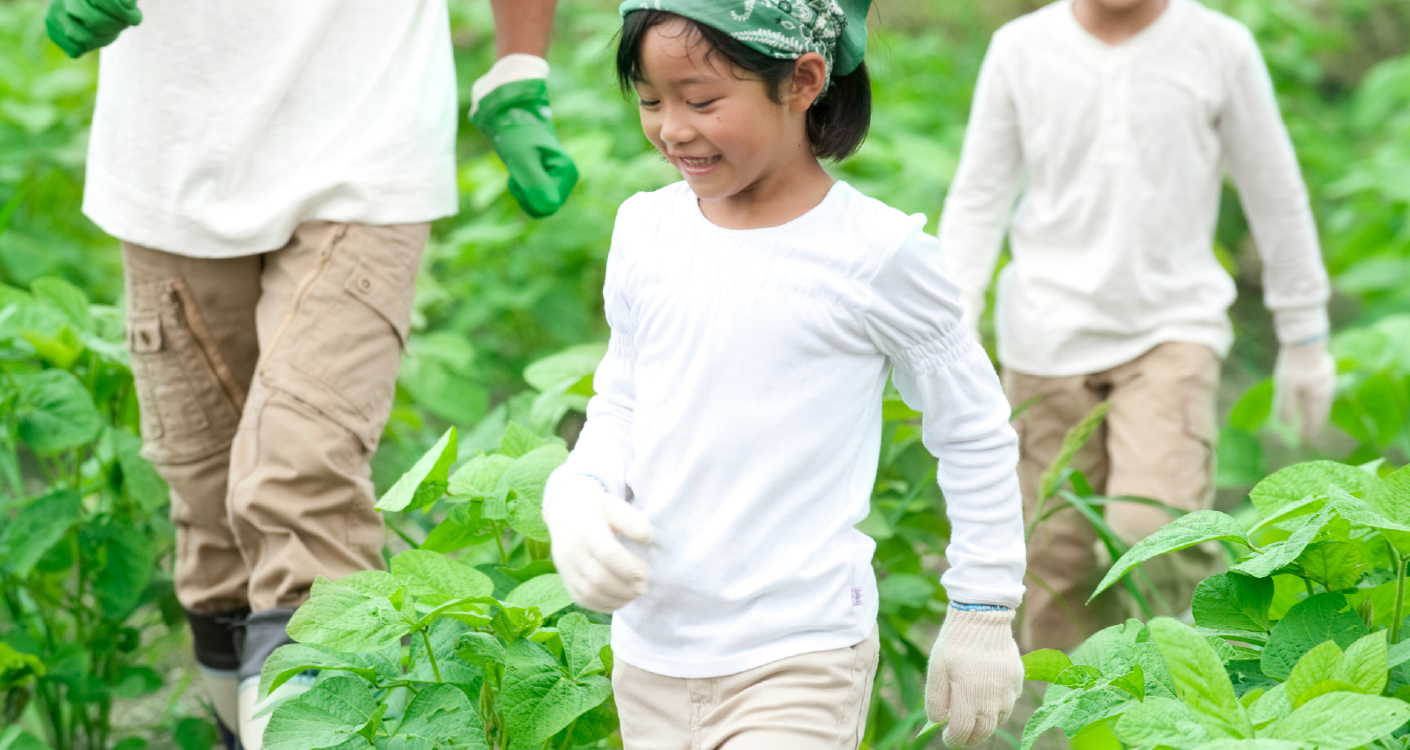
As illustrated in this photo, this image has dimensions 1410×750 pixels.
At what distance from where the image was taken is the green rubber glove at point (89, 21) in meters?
1.81

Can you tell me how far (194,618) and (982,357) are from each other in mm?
1262

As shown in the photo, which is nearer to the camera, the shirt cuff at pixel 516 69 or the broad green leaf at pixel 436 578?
the broad green leaf at pixel 436 578

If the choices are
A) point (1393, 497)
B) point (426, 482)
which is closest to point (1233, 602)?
point (1393, 497)

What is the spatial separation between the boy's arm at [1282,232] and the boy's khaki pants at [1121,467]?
216mm

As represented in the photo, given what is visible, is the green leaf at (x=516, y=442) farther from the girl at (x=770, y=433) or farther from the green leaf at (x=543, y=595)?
the girl at (x=770, y=433)

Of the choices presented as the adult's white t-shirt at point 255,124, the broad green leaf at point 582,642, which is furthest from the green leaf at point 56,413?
the broad green leaf at point 582,642

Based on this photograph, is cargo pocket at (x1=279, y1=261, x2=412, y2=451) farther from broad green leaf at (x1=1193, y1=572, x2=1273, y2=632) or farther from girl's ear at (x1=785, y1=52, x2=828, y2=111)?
broad green leaf at (x1=1193, y1=572, x2=1273, y2=632)

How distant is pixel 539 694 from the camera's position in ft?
5.23

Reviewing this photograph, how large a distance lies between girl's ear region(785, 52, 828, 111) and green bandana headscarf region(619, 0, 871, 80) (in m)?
0.01

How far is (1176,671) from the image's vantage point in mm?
1310

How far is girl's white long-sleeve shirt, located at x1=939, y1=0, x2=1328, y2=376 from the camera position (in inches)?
102

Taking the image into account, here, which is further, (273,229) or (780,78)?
(273,229)

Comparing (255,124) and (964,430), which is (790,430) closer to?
(964,430)

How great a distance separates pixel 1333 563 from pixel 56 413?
178cm
